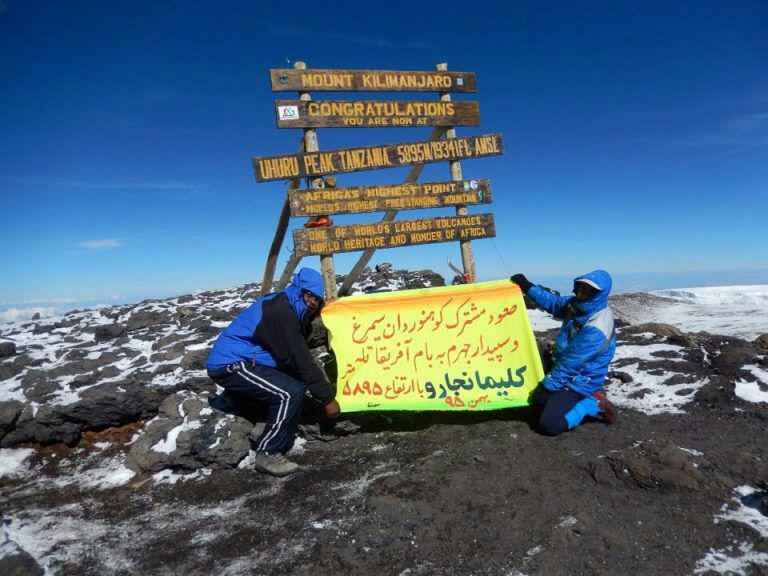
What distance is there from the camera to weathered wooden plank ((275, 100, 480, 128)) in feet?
22.4

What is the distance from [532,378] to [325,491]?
298cm

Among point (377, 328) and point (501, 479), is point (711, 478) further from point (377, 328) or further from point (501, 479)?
point (377, 328)

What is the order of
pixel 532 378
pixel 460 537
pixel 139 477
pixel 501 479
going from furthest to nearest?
pixel 532 378
pixel 139 477
pixel 501 479
pixel 460 537

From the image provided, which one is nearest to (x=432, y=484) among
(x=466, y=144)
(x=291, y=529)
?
(x=291, y=529)

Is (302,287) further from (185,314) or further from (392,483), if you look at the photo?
(185,314)

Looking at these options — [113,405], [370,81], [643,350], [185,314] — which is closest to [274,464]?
[113,405]

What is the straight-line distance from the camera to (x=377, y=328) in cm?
623

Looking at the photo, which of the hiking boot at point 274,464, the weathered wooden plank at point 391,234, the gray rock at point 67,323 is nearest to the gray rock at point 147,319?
the gray rock at point 67,323

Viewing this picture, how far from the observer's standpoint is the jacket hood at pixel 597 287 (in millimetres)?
5422

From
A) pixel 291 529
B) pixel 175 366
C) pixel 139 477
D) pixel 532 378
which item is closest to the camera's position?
pixel 291 529

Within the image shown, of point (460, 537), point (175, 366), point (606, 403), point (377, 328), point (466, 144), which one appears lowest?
point (460, 537)

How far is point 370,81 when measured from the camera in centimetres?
731

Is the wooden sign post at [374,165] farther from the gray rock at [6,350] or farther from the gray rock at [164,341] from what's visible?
the gray rock at [6,350]

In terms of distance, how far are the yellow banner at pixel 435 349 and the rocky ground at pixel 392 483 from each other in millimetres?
394
